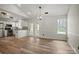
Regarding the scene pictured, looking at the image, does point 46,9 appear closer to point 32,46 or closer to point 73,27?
point 73,27

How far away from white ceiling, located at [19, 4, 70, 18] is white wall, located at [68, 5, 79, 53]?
0.12 m

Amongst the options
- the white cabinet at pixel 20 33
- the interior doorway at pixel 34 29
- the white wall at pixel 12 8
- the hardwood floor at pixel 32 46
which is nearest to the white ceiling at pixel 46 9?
the white wall at pixel 12 8

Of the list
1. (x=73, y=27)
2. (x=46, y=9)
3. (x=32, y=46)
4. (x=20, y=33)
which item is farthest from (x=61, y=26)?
(x=20, y=33)

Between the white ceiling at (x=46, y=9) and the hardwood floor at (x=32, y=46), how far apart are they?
517 mm

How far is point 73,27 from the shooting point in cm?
221

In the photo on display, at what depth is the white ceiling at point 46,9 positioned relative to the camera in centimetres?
221

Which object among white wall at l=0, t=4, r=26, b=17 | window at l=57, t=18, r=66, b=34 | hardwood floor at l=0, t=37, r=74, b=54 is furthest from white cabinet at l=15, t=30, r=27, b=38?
window at l=57, t=18, r=66, b=34

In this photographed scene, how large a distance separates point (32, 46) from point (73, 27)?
0.88 meters

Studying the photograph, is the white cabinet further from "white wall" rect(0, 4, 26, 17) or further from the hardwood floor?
"white wall" rect(0, 4, 26, 17)

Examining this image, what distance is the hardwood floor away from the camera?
2231 millimetres

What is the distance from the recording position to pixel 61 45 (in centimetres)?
224

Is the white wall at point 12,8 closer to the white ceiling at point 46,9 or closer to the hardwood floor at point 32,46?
the white ceiling at point 46,9
